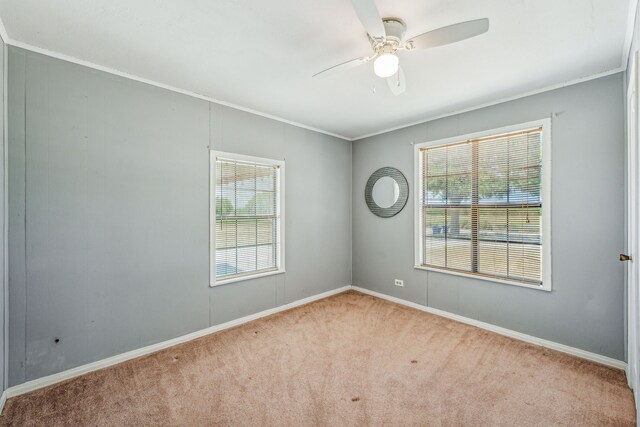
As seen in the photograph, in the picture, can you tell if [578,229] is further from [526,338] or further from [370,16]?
[370,16]

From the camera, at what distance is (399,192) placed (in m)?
4.06

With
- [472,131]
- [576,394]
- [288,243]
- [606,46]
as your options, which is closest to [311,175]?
[288,243]

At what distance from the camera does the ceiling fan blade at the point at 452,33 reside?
5.07ft

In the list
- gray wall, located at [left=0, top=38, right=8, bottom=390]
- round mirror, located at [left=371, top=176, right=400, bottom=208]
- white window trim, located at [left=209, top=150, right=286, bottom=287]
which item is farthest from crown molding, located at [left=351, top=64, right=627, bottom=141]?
gray wall, located at [left=0, top=38, right=8, bottom=390]

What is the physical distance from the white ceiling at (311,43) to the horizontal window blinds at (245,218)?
859 mm

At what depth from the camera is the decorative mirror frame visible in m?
4.01

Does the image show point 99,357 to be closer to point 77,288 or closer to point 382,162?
point 77,288

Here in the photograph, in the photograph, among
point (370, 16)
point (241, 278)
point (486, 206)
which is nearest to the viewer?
point (370, 16)

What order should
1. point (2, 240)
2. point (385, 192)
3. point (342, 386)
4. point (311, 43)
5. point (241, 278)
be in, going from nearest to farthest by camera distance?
point (2, 240) < point (311, 43) < point (342, 386) < point (241, 278) < point (385, 192)

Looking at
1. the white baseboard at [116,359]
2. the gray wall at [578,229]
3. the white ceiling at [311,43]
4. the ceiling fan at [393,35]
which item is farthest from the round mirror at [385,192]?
the ceiling fan at [393,35]

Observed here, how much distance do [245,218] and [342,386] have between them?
2.08 m

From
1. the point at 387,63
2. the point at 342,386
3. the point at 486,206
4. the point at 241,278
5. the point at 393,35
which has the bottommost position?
the point at 342,386

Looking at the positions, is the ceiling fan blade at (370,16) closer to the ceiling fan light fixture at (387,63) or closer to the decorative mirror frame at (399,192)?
the ceiling fan light fixture at (387,63)

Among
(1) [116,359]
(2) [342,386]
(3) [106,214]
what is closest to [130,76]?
(3) [106,214]
